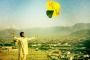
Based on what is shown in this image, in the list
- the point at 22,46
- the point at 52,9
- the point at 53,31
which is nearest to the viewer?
the point at 22,46

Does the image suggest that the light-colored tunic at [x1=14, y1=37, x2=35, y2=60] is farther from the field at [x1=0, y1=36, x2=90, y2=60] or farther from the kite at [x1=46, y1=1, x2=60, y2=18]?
the kite at [x1=46, y1=1, x2=60, y2=18]

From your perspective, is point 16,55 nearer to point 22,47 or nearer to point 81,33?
point 22,47

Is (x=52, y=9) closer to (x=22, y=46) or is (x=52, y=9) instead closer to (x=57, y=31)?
(x=57, y=31)

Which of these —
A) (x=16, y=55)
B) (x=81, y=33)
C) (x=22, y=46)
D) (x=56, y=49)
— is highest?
(x=81, y=33)

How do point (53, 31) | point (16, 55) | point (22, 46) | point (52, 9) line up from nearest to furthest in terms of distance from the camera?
1. point (22, 46)
2. point (16, 55)
3. point (52, 9)
4. point (53, 31)

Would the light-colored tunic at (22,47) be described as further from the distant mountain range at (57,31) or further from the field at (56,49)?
the distant mountain range at (57,31)

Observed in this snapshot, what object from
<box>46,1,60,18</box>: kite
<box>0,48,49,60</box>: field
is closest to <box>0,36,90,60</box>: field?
<box>0,48,49,60</box>: field

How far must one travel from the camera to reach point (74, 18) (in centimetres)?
790

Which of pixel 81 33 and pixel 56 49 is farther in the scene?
pixel 81 33

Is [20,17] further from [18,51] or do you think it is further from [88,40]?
[88,40]

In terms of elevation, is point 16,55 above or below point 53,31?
below

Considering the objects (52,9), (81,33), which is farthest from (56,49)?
(52,9)

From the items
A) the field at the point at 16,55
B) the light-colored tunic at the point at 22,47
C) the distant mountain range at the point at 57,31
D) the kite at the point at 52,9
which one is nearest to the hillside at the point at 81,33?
the distant mountain range at the point at 57,31

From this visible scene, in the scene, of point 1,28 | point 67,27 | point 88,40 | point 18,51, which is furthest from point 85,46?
point 1,28
